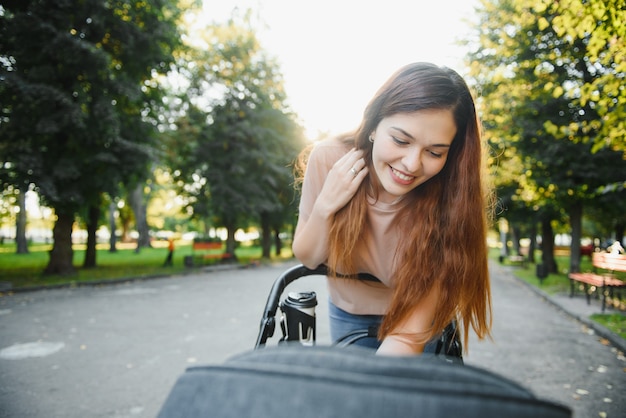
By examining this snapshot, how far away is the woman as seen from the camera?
157cm

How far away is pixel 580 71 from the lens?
43.1ft

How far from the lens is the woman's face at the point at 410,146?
5.08ft

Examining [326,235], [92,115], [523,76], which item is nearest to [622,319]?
[523,76]

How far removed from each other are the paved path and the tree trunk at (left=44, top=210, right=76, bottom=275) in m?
4.49

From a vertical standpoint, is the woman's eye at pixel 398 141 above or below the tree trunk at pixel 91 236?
above

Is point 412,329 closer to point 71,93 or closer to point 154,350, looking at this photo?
point 154,350

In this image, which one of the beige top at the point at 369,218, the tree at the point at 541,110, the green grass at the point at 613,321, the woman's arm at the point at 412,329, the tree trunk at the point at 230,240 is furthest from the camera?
the tree trunk at the point at 230,240

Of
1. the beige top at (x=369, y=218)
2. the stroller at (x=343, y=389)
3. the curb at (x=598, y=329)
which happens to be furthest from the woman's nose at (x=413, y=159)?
the curb at (x=598, y=329)

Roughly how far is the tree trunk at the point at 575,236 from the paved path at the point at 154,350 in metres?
5.09

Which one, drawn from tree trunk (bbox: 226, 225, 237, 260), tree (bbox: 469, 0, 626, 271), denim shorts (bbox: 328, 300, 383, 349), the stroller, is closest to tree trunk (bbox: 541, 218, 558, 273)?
tree (bbox: 469, 0, 626, 271)

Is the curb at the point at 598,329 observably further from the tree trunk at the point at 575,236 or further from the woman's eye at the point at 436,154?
the woman's eye at the point at 436,154

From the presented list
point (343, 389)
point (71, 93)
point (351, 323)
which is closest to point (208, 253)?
point (71, 93)

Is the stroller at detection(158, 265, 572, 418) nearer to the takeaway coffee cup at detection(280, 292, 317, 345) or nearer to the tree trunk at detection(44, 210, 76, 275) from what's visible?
the takeaway coffee cup at detection(280, 292, 317, 345)

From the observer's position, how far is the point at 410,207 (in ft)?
5.91
